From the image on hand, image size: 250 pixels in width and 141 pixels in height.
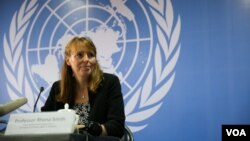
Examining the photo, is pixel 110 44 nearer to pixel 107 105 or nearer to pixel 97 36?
pixel 97 36

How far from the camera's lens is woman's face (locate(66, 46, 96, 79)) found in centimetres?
190

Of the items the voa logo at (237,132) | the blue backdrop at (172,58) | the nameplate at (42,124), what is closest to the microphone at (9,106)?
the nameplate at (42,124)

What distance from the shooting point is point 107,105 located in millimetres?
1914

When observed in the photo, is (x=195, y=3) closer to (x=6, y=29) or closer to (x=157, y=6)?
(x=157, y=6)

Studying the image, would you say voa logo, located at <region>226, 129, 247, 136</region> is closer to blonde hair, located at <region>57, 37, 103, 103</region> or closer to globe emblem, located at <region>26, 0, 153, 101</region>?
blonde hair, located at <region>57, 37, 103, 103</region>

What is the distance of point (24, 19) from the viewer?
12.6 feet

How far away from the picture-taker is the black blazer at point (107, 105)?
181 centimetres

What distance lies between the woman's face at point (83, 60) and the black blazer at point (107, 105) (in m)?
0.12

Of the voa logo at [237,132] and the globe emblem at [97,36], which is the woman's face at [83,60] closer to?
the voa logo at [237,132]

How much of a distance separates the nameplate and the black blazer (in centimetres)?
65

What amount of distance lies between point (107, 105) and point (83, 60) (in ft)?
0.92

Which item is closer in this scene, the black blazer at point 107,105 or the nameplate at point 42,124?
the nameplate at point 42,124

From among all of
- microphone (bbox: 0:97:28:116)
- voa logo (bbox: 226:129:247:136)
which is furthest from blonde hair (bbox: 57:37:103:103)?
voa logo (bbox: 226:129:247:136)

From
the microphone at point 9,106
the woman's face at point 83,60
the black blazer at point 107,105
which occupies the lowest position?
the black blazer at point 107,105
